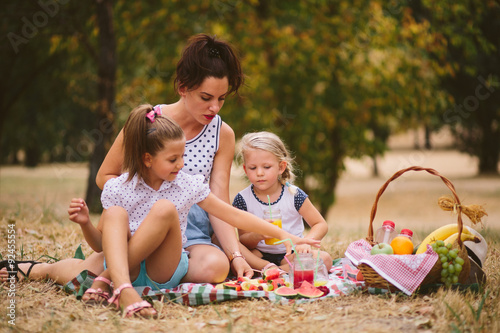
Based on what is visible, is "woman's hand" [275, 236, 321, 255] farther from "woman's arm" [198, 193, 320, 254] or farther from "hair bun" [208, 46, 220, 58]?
"hair bun" [208, 46, 220, 58]

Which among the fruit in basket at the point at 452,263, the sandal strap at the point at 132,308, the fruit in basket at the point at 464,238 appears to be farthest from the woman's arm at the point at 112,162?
the fruit in basket at the point at 464,238

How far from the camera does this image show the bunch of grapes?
2.76 meters

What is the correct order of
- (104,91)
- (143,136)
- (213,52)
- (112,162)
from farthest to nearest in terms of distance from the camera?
1. (104,91)
2. (213,52)
3. (112,162)
4. (143,136)

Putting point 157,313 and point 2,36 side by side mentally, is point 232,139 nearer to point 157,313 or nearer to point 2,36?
point 157,313

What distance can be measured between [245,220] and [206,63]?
1.06m

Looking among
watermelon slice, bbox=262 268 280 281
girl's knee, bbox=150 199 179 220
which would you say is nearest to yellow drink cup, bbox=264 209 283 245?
watermelon slice, bbox=262 268 280 281

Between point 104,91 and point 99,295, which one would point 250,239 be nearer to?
point 99,295

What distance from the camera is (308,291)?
9.39 feet

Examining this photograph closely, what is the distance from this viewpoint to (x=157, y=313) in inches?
101

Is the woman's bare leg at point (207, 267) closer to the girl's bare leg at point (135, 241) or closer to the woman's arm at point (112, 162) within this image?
the girl's bare leg at point (135, 241)

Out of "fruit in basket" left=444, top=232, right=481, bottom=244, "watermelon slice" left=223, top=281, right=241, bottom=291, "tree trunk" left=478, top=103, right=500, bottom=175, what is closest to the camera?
"watermelon slice" left=223, top=281, right=241, bottom=291

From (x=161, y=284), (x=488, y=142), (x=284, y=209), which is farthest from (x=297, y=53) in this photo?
(x=488, y=142)

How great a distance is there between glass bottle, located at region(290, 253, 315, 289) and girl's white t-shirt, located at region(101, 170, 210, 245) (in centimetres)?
68

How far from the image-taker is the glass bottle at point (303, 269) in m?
2.91
